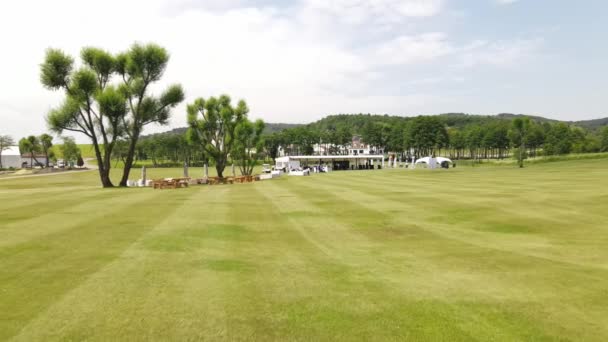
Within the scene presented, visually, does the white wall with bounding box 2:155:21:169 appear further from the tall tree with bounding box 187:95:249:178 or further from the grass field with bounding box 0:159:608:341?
the grass field with bounding box 0:159:608:341

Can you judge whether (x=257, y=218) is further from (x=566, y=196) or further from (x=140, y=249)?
(x=566, y=196)

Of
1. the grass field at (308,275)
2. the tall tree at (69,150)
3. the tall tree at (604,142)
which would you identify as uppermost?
the tall tree at (69,150)

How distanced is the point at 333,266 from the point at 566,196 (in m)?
18.8

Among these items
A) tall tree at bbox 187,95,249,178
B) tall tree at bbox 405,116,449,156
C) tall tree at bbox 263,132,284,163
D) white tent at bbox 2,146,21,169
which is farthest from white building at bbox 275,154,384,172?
white tent at bbox 2,146,21,169

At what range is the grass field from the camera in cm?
707

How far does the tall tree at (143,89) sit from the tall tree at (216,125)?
33.2ft

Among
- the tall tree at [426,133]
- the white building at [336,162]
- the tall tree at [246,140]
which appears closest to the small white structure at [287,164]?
the white building at [336,162]

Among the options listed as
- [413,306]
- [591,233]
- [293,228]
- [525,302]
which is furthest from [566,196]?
[413,306]

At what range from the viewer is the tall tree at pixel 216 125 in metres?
62.1

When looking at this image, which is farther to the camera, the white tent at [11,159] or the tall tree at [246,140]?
the white tent at [11,159]

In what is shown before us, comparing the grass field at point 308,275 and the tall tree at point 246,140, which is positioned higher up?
the tall tree at point 246,140

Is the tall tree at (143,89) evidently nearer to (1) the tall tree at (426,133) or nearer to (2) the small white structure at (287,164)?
(2) the small white structure at (287,164)

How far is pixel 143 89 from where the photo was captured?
48750 millimetres

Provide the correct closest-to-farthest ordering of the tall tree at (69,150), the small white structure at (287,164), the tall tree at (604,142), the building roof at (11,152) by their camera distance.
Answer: the small white structure at (287,164) → the tall tree at (604,142) → the tall tree at (69,150) → the building roof at (11,152)
